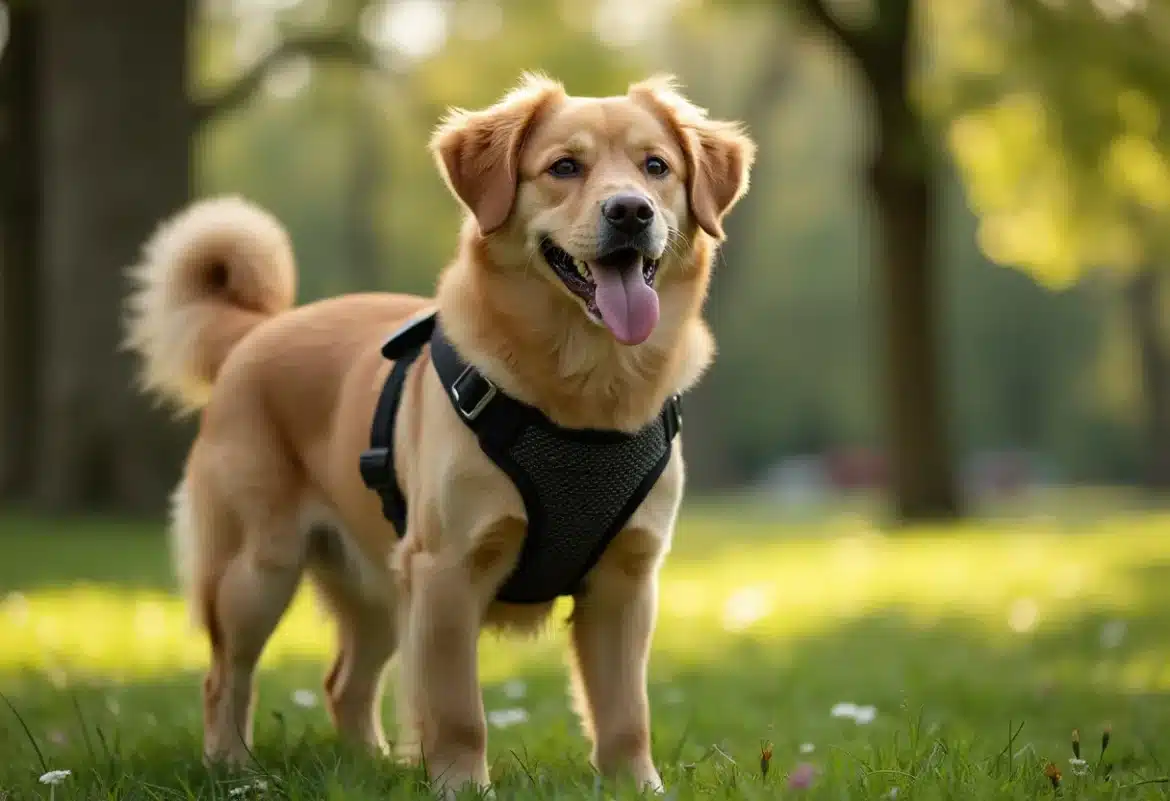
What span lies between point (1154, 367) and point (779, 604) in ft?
75.7

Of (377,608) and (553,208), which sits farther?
(377,608)

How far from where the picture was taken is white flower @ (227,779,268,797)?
3.53 metres

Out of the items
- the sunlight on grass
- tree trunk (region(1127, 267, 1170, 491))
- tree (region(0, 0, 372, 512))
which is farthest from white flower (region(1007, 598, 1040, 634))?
tree trunk (region(1127, 267, 1170, 491))

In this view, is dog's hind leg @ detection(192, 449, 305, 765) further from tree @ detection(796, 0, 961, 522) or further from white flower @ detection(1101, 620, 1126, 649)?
tree @ detection(796, 0, 961, 522)

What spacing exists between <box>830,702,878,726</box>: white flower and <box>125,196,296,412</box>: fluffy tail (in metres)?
2.40

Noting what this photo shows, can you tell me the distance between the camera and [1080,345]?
38625mm

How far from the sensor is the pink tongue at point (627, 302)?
3662 mm

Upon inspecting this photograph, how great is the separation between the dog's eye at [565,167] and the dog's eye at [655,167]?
19cm

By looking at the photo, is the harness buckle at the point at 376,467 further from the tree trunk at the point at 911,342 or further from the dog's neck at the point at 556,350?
the tree trunk at the point at 911,342

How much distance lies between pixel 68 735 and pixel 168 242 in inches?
66.7

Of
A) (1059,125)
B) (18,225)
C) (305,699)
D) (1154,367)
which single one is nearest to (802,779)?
(305,699)

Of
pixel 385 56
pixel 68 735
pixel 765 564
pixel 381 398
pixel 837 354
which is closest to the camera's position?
pixel 381 398

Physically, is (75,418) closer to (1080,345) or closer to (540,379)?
(540,379)

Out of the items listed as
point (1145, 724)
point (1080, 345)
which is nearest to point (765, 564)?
point (1145, 724)
